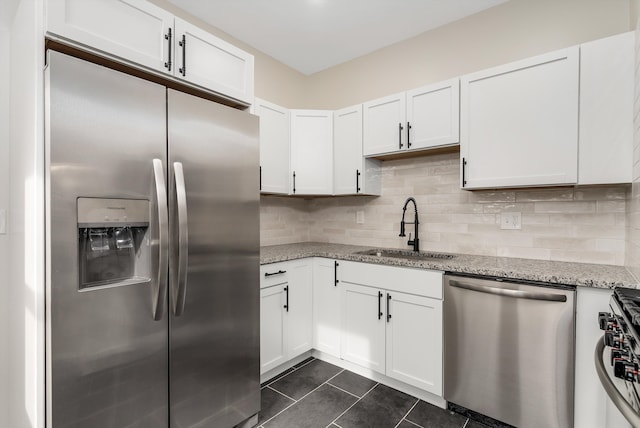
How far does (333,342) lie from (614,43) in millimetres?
2670

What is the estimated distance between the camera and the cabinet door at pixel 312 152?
9.70 ft

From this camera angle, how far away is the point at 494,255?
240 centimetres

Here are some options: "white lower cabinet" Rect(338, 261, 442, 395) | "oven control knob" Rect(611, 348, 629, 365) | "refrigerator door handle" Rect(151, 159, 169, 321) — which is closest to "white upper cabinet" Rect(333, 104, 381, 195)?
"white lower cabinet" Rect(338, 261, 442, 395)

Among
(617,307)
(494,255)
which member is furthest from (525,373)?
(494,255)

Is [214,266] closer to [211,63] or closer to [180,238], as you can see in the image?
[180,238]

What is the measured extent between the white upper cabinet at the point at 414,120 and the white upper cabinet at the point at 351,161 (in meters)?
0.10

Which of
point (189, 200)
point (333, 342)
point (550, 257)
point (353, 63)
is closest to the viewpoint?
point (189, 200)

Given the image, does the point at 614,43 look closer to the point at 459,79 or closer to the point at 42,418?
the point at 459,79

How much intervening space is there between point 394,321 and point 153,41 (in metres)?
2.21

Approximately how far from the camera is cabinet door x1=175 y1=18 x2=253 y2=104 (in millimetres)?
1638

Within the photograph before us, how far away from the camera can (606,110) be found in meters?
1.78

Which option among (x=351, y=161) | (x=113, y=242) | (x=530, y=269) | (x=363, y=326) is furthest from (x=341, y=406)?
(x=351, y=161)

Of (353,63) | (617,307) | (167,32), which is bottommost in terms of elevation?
(617,307)

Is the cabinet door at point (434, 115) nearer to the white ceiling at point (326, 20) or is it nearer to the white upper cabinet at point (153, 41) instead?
the white ceiling at point (326, 20)
